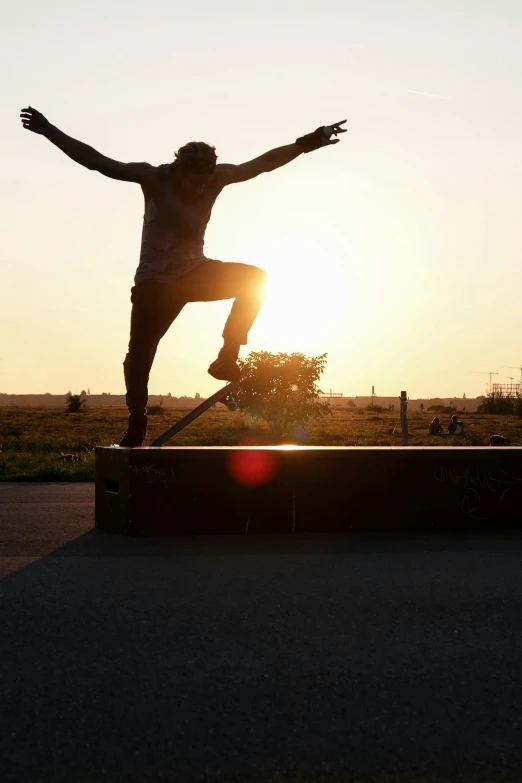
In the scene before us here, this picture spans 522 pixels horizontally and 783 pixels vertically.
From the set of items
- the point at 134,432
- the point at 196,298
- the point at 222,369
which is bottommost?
the point at 134,432

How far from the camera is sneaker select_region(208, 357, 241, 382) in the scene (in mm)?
8414

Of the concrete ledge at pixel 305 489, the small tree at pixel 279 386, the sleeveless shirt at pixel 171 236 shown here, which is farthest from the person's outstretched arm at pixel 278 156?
the small tree at pixel 279 386

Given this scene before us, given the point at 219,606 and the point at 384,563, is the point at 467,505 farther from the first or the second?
the point at 219,606

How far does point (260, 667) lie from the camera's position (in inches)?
142

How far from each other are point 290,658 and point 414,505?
4.32 meters

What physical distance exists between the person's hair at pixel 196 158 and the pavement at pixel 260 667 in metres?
3.55

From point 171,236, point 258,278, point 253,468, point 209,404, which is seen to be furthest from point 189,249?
point 253,468

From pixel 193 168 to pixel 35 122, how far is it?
1.39 m

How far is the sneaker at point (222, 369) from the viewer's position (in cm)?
841

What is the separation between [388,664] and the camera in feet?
12.1

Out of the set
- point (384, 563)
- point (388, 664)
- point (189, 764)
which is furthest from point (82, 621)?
point (384, 563)

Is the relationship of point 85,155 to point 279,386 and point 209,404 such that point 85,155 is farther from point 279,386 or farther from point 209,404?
point 279,386

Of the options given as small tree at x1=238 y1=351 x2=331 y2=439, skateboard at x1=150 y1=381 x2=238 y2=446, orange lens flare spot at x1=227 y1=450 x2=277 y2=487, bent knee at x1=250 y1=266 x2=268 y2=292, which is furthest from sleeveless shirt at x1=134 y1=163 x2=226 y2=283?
small tree at x1=238 y1=351 x2=331 y2=439

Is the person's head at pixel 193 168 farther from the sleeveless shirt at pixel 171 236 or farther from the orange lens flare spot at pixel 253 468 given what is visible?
the orange lens flare spot at pixel 253 468
